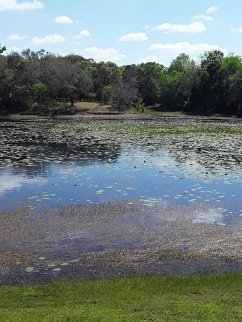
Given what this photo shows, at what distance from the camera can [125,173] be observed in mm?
24094

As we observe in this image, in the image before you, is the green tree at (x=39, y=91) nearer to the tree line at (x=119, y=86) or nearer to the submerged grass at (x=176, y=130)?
the tree line at (x=119, y=86)

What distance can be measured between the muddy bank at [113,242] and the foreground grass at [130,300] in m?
0.92

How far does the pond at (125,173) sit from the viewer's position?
Answer: 59.5 feet

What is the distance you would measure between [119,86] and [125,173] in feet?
218

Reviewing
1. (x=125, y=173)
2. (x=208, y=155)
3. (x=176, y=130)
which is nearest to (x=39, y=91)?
(x=176, y=130)

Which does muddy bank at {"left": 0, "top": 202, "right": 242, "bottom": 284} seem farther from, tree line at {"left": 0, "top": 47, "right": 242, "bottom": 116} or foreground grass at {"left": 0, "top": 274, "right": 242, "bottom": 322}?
tree line at {"left": 0, "top": 47, "right": 242, "bottom": 116}

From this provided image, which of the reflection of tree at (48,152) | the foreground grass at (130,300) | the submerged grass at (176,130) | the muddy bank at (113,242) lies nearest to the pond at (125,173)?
the reflection of tree at (48,152)

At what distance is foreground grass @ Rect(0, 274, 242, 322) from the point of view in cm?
734

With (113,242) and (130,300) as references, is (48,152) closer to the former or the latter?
(113,242)

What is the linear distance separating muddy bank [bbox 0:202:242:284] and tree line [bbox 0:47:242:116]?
234 ft

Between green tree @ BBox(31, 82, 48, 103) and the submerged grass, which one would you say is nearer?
the submerged grass

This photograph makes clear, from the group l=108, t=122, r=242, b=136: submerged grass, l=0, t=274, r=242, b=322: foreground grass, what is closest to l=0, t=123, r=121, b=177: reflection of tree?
l=108, t=122, r=242, b=136: submerged grass

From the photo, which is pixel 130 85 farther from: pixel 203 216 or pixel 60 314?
pixel 60 314

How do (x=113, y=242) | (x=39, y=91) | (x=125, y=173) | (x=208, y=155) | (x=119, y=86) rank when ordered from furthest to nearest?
(x=119, y=86) → (x=39, y=91) → (x=208, y=155) → (x=125, y=173) → (x=113, y=242)
